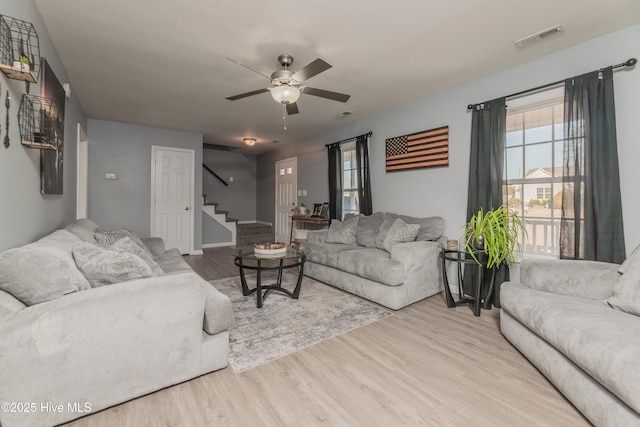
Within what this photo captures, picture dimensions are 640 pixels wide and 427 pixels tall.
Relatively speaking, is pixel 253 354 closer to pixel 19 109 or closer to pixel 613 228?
pixel 19 109

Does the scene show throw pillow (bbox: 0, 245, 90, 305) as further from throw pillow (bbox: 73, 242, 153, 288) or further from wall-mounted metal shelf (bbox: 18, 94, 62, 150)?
wall-mounted metal shelf (bbox: 18, 94, 62, 150)

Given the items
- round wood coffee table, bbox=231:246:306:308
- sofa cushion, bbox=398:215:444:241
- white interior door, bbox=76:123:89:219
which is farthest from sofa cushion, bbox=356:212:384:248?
white interior door, bbox=76:123:89:219

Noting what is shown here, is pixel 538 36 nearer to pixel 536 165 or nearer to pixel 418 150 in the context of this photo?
pixel 536 165

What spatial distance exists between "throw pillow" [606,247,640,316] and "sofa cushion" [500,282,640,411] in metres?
0.07

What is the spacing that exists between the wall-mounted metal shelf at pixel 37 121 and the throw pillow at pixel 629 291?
12.6 ft

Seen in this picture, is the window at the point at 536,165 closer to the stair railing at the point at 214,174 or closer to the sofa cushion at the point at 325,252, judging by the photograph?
the sofa cushion at the point at 325,252

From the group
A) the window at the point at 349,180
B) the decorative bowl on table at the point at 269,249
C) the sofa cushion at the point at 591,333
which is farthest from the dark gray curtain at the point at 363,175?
the sofa cushion at the point at 591,333

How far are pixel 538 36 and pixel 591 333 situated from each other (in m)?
2.41

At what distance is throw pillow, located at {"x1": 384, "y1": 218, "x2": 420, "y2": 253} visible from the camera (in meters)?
3.49

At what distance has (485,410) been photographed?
1579mm

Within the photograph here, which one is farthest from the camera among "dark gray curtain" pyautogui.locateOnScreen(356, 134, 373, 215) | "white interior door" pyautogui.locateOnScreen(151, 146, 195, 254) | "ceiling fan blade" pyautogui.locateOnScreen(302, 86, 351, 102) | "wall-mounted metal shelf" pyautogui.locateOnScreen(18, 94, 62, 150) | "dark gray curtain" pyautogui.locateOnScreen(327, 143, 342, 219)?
"white interior door" pyautogui.locateOnScreen(151, 146, 195, 254)

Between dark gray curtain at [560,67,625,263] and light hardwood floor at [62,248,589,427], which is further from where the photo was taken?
dark gray curtain at [560,67,625,263]

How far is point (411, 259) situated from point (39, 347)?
114 inches

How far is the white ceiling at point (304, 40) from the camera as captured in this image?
2148 mm
